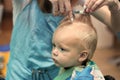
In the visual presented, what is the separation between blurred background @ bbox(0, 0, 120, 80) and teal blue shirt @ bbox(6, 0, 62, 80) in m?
1.26

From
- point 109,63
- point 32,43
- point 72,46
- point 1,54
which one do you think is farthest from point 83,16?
point 109,63

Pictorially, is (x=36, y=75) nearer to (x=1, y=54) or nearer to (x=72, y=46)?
(x=72, y=46)

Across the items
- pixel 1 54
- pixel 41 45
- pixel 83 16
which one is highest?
pixel 83 16

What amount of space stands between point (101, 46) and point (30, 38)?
2.38m

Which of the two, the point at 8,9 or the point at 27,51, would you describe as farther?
the point at 8,9

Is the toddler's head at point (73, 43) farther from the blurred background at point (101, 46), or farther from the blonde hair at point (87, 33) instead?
the blurred background at point (101, 46)

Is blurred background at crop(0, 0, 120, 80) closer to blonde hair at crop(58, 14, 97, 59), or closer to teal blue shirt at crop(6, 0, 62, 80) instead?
teal blue shirt at crop(6, 0, 62, 80)

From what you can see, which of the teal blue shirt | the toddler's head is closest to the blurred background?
the teal blue shirt

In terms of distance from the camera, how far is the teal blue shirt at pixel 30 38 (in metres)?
1.21

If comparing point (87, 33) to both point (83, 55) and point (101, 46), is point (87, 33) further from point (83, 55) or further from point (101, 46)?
point (101, 46)

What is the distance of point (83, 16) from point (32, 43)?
23cm

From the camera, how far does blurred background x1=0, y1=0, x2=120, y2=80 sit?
2.69 meters

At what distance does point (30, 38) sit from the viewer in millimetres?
1212

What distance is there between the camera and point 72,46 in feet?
3.46
